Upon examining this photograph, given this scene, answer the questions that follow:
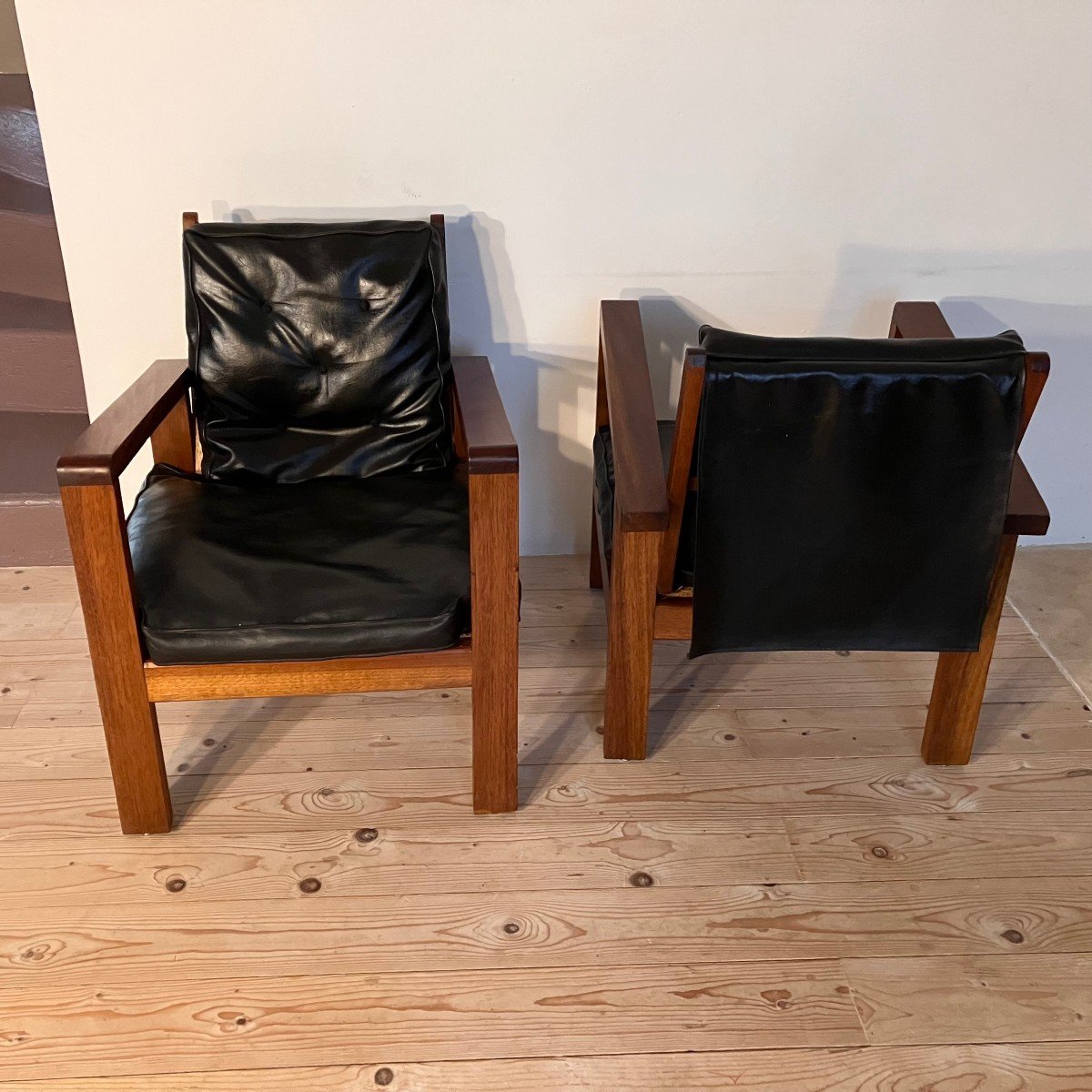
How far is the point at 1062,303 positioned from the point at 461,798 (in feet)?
5.83

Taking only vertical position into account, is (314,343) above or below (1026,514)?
above

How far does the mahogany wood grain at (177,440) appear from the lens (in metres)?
1.99

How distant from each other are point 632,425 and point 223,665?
2.53ft

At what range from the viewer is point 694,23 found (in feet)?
6.63

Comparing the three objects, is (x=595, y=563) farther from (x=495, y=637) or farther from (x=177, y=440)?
(x=177, y=440)

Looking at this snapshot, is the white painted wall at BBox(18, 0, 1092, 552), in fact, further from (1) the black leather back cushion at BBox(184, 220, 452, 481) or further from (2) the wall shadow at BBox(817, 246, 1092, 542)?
(1) the black leather back cushion at BBox(184, 220, 452, 481)

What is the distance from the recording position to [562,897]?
1587 millimetres

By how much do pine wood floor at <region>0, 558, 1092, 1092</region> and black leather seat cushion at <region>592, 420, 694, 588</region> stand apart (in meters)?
0.36


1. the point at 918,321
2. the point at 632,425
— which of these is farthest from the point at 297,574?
the point at 918,321

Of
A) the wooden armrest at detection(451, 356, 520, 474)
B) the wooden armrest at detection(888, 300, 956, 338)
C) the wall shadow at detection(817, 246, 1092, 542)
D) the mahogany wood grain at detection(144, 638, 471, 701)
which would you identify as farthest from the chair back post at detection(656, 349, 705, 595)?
the wall shadow at detection(817, 246, 1092, 542)

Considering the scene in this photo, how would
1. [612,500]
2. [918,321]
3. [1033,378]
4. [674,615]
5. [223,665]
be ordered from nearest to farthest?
[1033,378] → [223,665] → [674,615] → [612,500] → [918,321]

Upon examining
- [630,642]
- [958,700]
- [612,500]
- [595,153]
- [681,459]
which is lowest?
[958,700]

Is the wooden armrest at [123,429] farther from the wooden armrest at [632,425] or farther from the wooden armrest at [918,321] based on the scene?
the wooden armrest at [918,321]

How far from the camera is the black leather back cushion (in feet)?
6.23
